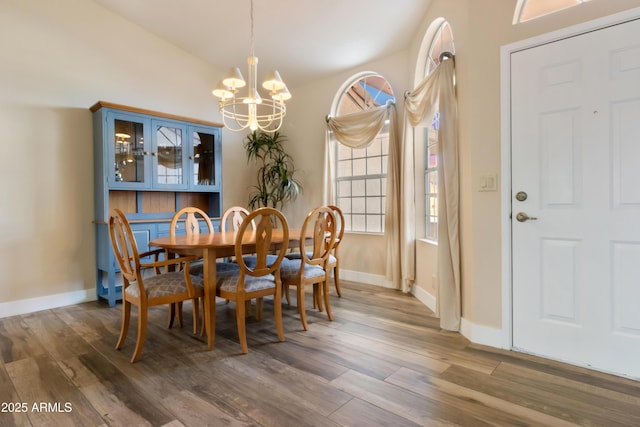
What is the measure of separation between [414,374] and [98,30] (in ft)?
14.7

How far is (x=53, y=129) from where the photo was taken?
10.9 feet

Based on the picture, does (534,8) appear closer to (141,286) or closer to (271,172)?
(141,286)

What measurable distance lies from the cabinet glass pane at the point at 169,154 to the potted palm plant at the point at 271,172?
1.09 metres

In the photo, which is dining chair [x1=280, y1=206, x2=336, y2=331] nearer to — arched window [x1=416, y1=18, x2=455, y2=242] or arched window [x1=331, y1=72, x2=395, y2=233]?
arched window [x1=416, y1=18, x2=455, y2=242]

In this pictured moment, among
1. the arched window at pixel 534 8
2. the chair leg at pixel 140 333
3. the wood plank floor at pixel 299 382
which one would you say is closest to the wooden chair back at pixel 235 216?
the wood plank floor at pixel 299 382

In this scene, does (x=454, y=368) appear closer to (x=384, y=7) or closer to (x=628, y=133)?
(x=628, y=133)

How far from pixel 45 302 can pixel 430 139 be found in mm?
4254

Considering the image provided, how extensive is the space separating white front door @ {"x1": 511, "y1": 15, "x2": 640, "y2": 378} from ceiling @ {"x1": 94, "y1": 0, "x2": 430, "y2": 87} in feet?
5.33

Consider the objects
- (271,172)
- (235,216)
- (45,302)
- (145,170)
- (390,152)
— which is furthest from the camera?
(271,172)

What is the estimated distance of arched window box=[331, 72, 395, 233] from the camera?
4129 mm

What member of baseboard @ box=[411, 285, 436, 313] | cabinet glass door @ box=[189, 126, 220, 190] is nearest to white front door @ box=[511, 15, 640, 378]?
baseboard @ box=[411, 285, 436, 313]

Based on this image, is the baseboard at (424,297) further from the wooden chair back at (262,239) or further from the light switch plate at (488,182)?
the wooden chair back at (262,239)

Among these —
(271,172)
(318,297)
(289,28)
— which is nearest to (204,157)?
(271,172)

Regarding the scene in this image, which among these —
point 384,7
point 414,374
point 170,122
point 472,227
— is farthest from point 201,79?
point 414,374
